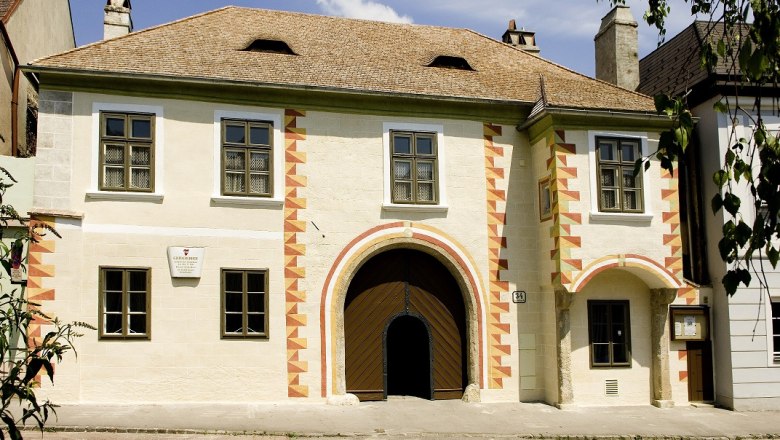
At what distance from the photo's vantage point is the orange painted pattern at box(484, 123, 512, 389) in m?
16.9

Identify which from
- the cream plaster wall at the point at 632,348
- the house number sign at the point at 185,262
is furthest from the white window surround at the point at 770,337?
the house number sign at the point at 185,262

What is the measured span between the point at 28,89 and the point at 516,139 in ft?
38.1

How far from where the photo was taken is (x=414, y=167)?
1691cm

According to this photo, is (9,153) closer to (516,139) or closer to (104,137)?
(104,137)

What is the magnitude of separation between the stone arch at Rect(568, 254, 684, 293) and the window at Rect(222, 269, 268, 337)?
6.36 m

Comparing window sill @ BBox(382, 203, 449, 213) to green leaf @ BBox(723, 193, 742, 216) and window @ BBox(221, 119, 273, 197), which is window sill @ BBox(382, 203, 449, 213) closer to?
window @ BBox(221, 119, 273, 197)

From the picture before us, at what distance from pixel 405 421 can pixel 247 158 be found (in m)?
5.98

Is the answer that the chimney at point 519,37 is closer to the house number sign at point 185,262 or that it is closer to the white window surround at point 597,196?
the white window surround at point 597,196

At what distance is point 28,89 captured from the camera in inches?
750

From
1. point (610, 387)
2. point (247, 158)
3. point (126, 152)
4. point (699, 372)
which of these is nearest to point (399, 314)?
point (247, 158)

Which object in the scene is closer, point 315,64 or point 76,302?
point 76,302

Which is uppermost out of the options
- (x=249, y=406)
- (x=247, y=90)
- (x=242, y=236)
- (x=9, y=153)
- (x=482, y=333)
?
(x=247, y=90)

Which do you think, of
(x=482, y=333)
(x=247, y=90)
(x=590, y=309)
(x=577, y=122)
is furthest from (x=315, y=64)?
(x=590, y=309)

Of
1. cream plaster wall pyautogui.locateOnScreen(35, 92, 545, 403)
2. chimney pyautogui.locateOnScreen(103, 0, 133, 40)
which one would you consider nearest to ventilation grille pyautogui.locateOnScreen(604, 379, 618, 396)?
cream plaster wall pyautogui.locateOnScreen(35, 92, 545, 403)
